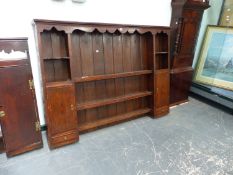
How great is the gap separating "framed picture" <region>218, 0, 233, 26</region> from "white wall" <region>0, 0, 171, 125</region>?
1499 mm

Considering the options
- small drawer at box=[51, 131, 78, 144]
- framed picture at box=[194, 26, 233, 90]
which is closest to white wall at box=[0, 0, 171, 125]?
small drawer at box=[51, 131, 78, 144]

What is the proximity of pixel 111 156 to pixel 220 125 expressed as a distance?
6.10 ft

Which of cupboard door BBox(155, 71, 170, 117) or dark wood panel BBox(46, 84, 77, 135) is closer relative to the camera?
dark wood panel BBox(46, 84, 77, 135)

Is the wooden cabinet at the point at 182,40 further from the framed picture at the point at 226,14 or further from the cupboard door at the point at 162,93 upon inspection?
the framed picture at the point at 226,14

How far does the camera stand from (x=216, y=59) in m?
3.76

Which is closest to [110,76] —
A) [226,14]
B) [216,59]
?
[216,59]

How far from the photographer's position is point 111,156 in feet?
7.18

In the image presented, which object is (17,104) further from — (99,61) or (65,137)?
(99,61)

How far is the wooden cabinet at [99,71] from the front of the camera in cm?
222

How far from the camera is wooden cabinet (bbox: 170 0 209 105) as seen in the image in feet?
10.0

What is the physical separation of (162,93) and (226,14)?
2343mm

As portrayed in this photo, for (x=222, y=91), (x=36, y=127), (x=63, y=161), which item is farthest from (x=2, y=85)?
(x=222, y=91)

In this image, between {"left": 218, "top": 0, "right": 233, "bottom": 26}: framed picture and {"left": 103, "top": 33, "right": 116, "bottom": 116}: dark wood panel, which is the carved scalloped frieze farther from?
{"left": 218, "top": 0, "right": 233, "bottom": 26}: framed picture

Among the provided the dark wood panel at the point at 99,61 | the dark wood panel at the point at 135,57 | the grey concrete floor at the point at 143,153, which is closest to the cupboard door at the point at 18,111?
the grey concrete floor at the point at 143,153
